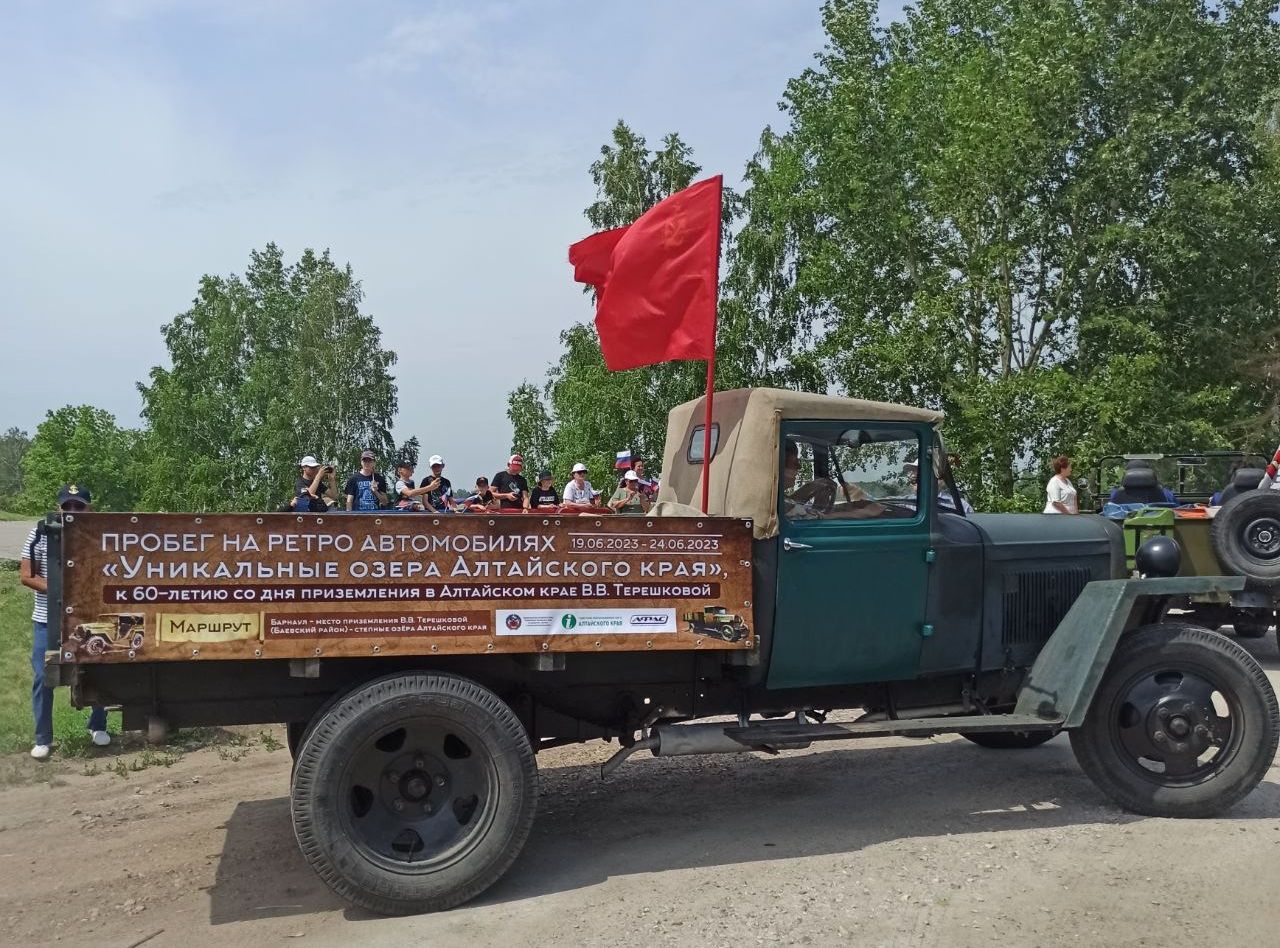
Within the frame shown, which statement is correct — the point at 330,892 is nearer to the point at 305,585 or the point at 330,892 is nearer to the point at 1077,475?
the point at 305,585

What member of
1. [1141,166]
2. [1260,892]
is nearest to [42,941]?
[1260,892]

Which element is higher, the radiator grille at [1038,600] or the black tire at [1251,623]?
the radiator grille at [1038,600]

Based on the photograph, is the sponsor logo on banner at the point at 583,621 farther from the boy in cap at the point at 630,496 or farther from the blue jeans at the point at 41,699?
the blue jeans at the point at 41,699

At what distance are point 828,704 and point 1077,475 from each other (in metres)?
15.4

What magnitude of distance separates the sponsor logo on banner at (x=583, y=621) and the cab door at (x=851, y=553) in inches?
26.4

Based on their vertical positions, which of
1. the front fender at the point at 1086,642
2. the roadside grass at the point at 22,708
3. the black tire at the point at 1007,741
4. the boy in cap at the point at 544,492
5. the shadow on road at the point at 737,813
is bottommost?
the roadside grass at the point at 22,708

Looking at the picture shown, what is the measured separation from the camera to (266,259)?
47531 millimetres

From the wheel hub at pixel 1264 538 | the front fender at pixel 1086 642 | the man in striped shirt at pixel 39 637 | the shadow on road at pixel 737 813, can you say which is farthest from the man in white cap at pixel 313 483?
the wheel hub at pixel 1264 538

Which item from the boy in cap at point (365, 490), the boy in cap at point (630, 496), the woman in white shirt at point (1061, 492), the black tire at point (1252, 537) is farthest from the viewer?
the boy in cap at point (365, 490)

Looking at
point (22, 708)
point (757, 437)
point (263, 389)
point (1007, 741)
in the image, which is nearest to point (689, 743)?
point (757, 437)

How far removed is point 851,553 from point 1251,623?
694 centimetres

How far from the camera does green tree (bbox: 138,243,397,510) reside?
35.3 m

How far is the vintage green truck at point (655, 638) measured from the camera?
4.46m

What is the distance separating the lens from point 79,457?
55.7 metres
